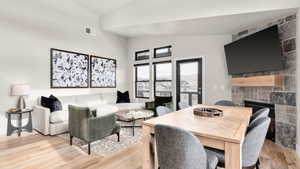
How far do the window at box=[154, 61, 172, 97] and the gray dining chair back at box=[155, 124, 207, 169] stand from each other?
4.11 meters

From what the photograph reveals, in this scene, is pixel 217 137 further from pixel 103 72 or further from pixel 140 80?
pixel 140 80

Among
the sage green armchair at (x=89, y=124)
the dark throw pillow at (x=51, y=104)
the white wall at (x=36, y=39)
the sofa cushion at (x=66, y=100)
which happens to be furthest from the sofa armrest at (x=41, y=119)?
the sage green armchair at (x=89, y=124)

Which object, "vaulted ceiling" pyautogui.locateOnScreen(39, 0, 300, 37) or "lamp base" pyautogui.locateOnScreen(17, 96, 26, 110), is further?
"lamp base" pyautogui.locateOnScreen(17, 96, 26, 110)

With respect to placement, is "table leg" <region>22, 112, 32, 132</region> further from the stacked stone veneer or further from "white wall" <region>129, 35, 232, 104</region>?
the stacked stone veneer

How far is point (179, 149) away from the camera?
1271 mm

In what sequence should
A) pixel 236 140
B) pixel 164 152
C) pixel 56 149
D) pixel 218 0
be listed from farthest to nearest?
pixel 218 0 < pixel 56 149 < pixel 164 152 < pixel 236 140

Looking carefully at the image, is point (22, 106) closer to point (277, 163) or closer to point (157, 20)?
point (157, 20)

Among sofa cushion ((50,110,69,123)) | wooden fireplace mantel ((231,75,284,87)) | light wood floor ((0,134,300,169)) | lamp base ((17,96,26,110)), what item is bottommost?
light wood floor ((0,134,300,169))

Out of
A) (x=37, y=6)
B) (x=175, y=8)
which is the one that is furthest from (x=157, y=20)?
(x=37, y=6)

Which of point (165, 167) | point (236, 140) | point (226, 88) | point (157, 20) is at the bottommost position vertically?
point (165, 167)

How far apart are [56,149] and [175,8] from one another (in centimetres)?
372

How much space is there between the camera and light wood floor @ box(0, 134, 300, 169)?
2293 mm

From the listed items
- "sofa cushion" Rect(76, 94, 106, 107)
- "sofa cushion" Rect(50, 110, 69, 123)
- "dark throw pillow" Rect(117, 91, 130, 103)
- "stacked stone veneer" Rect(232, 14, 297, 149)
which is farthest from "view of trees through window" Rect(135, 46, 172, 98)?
"sofa cushion" Rect(50, 110, 69, 123)

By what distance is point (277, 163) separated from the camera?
7.76ft
